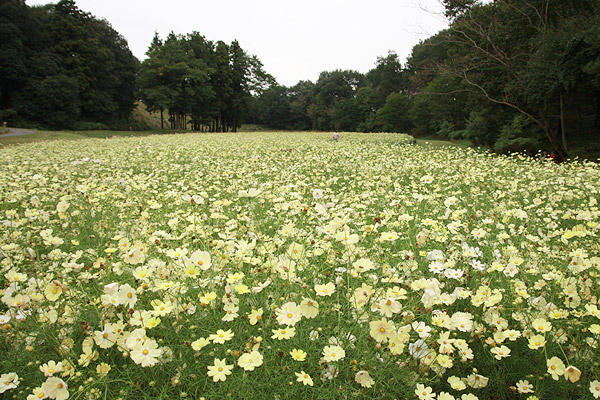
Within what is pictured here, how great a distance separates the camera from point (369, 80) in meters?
81.2

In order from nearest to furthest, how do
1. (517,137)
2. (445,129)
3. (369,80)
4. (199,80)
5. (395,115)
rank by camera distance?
(517,137)
(445,129)
(199,80)
(395,115)
(369,80)

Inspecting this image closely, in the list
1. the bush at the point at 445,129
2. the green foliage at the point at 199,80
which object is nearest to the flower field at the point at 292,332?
the bush at the point at 445,129

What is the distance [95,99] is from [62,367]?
1909 inches

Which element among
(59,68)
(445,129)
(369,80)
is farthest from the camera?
(369,80)

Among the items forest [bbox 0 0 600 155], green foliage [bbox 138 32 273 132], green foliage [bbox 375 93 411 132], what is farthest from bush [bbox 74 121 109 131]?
green foliage [bbox 375 93 411 132]

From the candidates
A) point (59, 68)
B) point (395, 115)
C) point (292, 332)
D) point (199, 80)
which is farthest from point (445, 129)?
point (59, 68)

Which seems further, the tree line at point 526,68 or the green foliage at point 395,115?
the green foliage at point 395,115

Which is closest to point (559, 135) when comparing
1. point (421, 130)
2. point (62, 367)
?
point (62, 367)

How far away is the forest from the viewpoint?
13.7 meters

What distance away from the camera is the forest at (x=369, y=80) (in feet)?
44.9

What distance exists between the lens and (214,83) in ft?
168

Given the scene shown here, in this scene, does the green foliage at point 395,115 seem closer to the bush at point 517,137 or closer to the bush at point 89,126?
the bush at point 517,137

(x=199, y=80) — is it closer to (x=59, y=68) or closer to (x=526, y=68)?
(x=59, y=68)

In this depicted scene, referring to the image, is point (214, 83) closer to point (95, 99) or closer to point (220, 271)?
point (95, 99)
